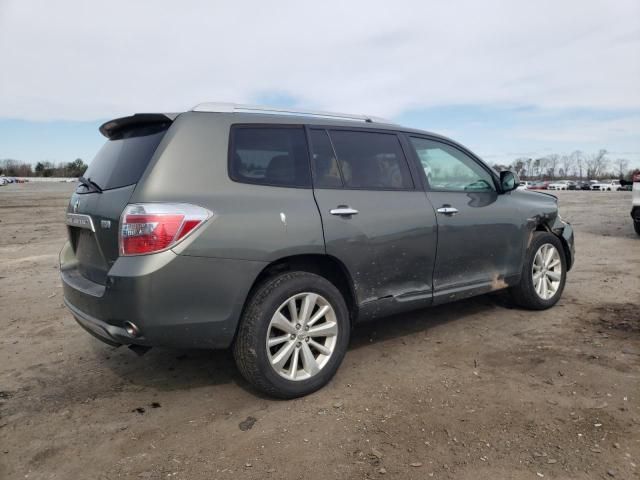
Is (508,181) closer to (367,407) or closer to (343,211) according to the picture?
(343,211)

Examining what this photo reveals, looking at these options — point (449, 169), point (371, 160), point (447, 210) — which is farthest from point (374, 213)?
point (449, 169)

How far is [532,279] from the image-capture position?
475 cm

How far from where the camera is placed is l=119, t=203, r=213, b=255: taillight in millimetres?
2688

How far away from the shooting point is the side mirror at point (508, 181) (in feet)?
14.8

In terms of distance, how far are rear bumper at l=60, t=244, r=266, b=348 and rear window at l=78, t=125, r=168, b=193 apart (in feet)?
1.95

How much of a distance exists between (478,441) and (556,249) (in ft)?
10.0

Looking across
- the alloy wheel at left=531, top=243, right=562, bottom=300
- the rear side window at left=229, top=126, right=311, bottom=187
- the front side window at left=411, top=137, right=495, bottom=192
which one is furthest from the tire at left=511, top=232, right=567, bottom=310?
the rear side window at left=229, top=126, right=311, bottom=187

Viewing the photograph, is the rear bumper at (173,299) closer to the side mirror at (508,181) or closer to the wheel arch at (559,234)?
the side mirror at (508,181)

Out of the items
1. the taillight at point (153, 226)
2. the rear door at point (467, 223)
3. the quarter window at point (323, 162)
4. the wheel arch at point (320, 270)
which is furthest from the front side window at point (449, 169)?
the taillight at point (153, 226)

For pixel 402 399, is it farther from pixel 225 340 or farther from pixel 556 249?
pixel 556 249

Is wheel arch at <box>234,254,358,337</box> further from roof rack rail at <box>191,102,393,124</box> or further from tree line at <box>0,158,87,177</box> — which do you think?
tree line at <box>0,158,87,177</box>

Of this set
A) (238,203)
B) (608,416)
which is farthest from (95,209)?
(608,416)

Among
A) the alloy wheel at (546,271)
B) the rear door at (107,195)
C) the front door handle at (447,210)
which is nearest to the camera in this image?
the rear door at (107,195)

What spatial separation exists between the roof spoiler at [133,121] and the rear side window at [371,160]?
117 centimetres
